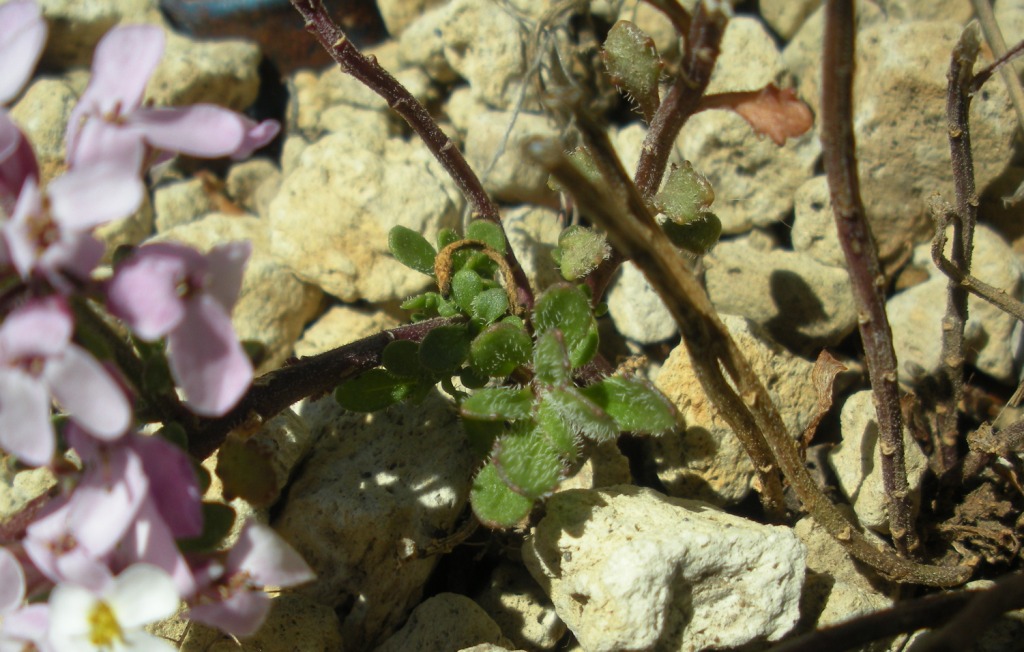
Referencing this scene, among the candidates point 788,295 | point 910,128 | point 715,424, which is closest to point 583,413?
point 715,424

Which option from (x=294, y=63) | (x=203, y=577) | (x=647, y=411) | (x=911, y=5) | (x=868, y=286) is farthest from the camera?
(x=294, y=63)

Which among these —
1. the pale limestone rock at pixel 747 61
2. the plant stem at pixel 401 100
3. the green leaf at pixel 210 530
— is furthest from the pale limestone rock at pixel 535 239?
the green leaf at pixel 210 530

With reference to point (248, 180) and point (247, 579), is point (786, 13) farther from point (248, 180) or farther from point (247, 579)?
point (247, 579)

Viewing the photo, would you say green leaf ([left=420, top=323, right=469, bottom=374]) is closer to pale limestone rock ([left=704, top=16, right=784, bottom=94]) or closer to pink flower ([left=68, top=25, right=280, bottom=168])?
pink flower ([left=68, top=25, right=280, bottom=168])

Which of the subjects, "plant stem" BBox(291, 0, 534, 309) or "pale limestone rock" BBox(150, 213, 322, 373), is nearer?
"plant stem" BBox(291, 0, 534, 309)

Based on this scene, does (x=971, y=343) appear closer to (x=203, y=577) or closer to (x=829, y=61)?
(x=829, y=61)

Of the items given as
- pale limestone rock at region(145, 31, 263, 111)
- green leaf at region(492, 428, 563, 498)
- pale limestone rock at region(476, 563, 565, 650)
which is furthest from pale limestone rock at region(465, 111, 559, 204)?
pale limestone rock at region(476, 563, 565, 650)

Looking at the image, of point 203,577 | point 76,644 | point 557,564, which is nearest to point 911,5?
point 557,564
